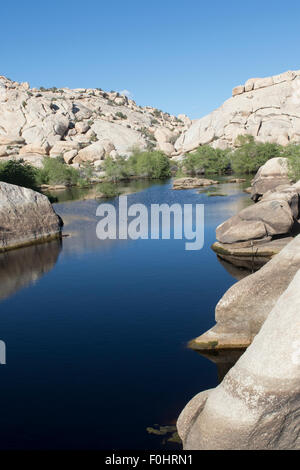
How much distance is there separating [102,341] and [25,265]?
49.5 ft

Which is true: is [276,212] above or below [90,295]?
above

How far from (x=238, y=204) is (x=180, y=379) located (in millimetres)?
38558

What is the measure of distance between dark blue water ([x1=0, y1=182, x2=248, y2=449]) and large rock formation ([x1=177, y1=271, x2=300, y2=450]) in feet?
8.78

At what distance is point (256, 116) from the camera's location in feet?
409

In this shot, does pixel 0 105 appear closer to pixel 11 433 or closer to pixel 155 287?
pixel 155 287

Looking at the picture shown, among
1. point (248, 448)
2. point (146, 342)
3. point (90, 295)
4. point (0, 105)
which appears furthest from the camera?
point (0, 105)

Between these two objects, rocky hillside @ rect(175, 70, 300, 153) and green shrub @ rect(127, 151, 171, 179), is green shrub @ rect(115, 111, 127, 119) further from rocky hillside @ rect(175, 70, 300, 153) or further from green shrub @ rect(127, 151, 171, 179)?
green shrub @ rect(127, 151, 171, 179)

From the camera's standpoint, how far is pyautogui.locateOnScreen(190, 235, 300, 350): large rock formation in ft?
53.5

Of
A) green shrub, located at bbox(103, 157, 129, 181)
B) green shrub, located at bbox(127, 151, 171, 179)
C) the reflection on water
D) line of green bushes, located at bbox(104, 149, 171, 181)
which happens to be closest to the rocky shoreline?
the reflection on water

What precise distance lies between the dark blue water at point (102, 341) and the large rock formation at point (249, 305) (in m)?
1.19

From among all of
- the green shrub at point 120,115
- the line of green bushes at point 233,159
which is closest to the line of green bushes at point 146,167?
the line of green bushes at point 233,159

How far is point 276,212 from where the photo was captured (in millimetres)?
30328

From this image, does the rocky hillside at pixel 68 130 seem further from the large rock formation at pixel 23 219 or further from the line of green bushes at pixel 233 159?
the large rock formation at pixel 23 219
